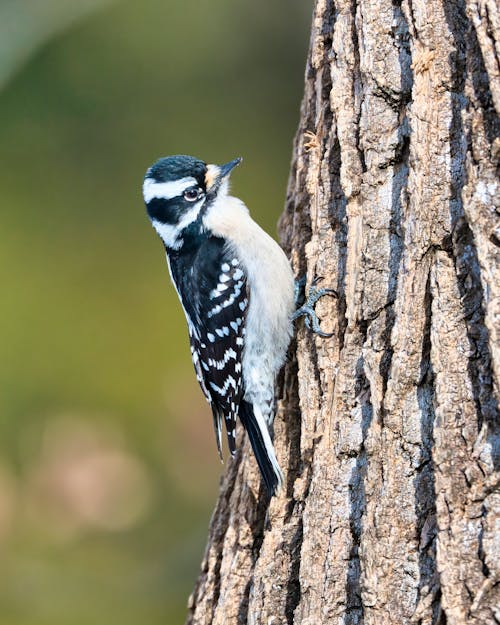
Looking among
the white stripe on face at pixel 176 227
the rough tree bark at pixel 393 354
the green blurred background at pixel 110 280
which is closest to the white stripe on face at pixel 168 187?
the white stripe on face at pixel 176 227

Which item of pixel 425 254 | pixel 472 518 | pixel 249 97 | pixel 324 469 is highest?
pixel 249 97

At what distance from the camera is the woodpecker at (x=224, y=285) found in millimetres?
3506

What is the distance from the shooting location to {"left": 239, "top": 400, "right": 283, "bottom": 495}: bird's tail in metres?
2.88

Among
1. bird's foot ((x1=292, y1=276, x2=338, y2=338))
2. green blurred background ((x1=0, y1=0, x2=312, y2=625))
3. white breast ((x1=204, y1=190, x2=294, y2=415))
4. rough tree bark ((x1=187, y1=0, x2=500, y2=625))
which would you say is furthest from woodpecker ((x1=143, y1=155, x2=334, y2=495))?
green blurred background ((x1=0, y1=0, x2=312, y2=625))

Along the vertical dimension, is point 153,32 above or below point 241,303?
above

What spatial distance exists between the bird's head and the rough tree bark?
39.4 inches

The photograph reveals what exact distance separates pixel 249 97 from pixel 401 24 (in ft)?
14.6

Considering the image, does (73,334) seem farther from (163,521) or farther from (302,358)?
(302,358)

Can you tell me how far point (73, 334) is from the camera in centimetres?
617

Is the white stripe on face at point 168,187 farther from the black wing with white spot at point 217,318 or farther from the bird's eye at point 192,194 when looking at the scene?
the black wing with white spot at point 217,318

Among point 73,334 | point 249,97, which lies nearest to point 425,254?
point 73,334

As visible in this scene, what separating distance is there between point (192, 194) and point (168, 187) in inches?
4.8

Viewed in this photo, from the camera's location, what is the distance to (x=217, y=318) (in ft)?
12.5

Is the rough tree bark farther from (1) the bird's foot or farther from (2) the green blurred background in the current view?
(2) the green blurred background
